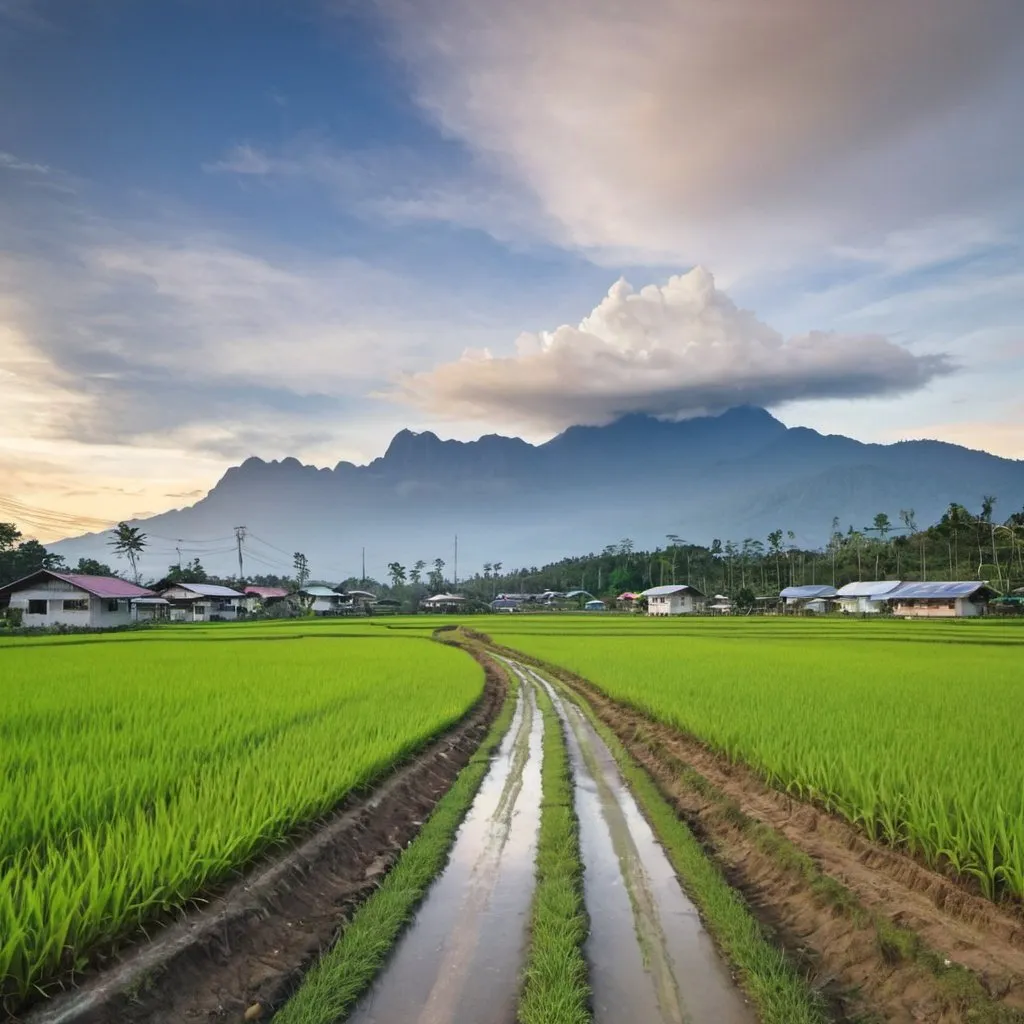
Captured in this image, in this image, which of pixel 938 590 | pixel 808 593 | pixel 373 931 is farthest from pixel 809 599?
pixel 373 931

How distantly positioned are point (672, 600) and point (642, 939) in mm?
80090

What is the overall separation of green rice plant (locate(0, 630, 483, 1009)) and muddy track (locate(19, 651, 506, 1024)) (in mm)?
187

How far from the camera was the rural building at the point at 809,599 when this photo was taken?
85125mm

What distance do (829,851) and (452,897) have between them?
3190 mm

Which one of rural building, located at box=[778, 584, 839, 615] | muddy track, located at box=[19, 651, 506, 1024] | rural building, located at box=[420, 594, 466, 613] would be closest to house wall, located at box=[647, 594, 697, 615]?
rural building, located at box=[778, 584, 839, 615]

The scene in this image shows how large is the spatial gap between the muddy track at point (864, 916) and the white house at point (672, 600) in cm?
7607

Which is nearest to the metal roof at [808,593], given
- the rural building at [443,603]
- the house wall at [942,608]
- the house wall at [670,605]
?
the house wall at [670,605]

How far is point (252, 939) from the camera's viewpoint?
15.5ft

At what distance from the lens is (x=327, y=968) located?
4.50 metres

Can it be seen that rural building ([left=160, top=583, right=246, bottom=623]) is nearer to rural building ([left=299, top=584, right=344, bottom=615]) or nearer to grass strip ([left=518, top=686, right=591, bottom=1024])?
rural building ([left=299, top=584, right=344, bottom=615])

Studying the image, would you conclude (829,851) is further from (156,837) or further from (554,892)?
(156,837)

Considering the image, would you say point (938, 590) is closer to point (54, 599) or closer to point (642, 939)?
point (642, 939)

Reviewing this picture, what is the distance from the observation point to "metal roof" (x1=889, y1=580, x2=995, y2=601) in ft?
200

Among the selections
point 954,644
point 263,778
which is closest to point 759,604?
point 954,644
